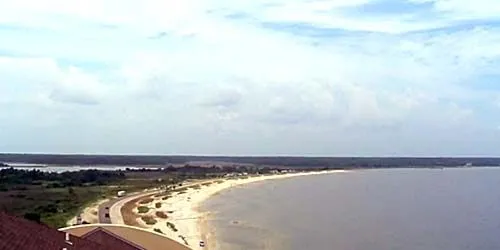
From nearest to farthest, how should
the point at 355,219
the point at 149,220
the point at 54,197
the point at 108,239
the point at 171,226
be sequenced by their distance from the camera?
1. the point at 108,239
2. the point at 171,226
3. the point at 149,220
4. the point at 355,219
5. the point at 54,197

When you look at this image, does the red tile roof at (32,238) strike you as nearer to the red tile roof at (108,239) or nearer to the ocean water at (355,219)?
the red tile roof at (108,239)

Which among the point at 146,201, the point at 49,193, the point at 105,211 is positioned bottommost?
the point at 105,211

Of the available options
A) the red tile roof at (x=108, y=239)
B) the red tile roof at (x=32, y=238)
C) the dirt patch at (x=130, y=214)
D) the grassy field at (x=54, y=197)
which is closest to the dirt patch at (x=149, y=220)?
the dirt patch at (x=130, y=214)

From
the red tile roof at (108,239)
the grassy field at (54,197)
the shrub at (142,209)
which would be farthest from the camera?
the shrub at (142,209)

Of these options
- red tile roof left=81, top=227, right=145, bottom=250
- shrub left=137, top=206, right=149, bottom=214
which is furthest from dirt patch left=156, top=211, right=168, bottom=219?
red tile roof left=81, top=227, right=145, bottom=250

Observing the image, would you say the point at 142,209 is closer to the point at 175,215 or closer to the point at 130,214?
the point at 175,215

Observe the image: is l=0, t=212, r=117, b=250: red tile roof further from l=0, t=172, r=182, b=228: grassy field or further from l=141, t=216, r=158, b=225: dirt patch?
l=141, t=216, r=158, b=225: dirt patch

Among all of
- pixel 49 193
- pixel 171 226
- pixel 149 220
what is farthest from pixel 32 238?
pixel 49 193
